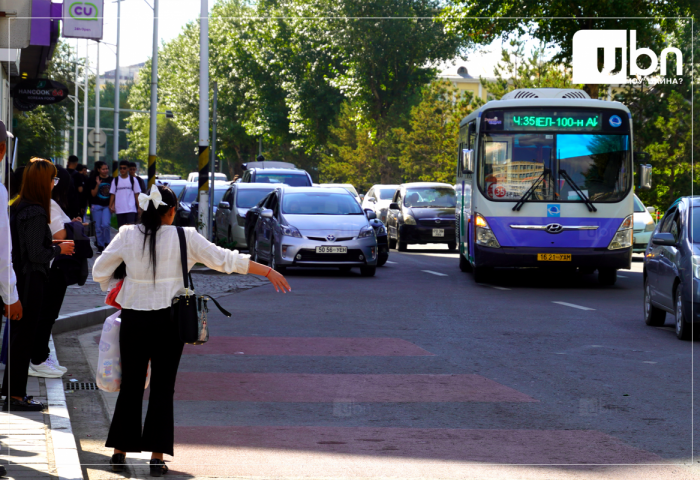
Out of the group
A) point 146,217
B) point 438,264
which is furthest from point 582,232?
point 146,217

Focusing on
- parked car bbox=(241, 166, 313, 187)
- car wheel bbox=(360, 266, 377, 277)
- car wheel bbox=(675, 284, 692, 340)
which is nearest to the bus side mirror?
car wheel bbox=(360, 266, 377, 277)

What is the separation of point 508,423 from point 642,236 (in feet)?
66.8

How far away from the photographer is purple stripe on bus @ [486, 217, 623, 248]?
1764cm

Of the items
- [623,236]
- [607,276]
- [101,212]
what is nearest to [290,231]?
[101,212]

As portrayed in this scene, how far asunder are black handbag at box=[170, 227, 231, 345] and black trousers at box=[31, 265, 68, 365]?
307cm

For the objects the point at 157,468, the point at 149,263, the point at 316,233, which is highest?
the point at 316,233

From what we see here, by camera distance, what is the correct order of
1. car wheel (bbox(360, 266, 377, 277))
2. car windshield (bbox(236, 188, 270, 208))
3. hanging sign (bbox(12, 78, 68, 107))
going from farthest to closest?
car windshield (bbox(236, 188, 270, 208)) → hanging sign (bbox(12, 78, 68, 107)) → car wheel (bbox(360, 266, 377, 277))

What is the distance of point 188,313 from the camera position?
223 inches

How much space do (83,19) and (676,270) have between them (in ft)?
67.3

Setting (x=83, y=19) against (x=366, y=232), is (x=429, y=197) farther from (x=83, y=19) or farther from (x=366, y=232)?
(x=83, y=19)

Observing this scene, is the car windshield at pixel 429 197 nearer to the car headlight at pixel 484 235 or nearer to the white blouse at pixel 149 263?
the car headlight at pixel 484 235

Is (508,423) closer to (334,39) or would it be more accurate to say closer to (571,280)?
(571,280)

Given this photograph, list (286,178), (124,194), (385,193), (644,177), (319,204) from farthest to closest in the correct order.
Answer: (385,193)
(286,178)
(124,194)
(319,204)
(644,177)

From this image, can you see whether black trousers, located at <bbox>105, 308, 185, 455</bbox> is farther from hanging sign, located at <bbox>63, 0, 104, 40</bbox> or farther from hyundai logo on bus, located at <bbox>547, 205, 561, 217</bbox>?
hanging sign, located at <bbox>63, 0, 104, 40</bbox>
